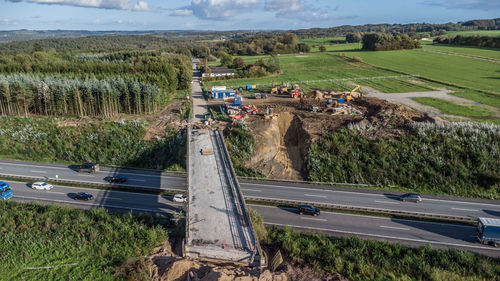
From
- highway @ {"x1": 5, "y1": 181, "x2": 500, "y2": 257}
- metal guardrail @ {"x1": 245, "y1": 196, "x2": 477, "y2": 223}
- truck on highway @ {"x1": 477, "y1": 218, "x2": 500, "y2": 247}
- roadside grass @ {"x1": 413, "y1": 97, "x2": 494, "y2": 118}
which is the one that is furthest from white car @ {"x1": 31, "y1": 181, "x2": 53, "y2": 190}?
roadside grass @ {"x1": 413, "y1": 97, "x2": 494, "y2": 118}

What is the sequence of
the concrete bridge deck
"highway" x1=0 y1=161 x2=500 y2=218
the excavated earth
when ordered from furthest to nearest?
1. the excavated earth
2. "highway" x1=0 y1=161 x2=500 y2=218
3. the concrete bridge deck

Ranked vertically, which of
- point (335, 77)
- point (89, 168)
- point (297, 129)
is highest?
point (335, 77)

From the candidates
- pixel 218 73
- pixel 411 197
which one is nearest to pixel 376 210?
pixel 411 197

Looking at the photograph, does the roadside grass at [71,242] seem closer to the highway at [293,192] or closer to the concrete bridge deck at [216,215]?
the concrete bridge deck at [216,215]

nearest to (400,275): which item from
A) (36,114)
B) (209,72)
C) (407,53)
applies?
(36,114)

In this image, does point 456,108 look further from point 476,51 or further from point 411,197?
point 476,51

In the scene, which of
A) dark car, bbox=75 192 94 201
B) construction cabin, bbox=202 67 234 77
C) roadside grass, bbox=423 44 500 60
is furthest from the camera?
roadside grass, bbox=423 44 500 60

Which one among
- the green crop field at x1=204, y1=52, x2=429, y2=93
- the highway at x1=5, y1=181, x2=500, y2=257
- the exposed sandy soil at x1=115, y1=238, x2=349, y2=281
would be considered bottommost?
the highway at x1=5, y1=181, x2=500, y2=257

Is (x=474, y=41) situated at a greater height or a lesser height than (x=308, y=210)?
greater

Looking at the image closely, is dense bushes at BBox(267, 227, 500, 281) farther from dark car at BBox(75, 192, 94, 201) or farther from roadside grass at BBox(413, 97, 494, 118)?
roadside grass at BBox(413, 97, 494, 118)
